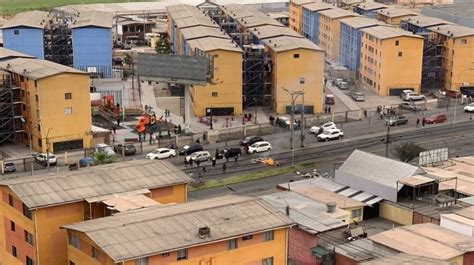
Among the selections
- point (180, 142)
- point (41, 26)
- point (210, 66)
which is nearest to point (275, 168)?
point (180, 142)

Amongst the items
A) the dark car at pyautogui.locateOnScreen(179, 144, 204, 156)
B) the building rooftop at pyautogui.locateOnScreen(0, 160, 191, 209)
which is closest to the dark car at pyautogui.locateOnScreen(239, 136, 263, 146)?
the dark car at pyautogui.locateOnScreen(179, 144, 204, 156)

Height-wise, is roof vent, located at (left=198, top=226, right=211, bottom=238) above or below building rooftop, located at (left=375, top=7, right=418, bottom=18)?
below

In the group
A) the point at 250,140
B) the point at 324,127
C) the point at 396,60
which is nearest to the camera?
the point at 250,140

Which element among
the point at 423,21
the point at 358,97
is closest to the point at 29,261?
the point at 358,97

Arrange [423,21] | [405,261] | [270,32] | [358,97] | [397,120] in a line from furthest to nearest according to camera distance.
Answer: [423,21] → [270,32] → [358,97] → [397,120] → [405,261]

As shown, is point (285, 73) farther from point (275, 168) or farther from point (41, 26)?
point (41, 26)

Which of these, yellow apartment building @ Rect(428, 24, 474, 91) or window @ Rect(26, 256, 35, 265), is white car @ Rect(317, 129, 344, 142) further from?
window @ Rect(26, 256, 35, 265)

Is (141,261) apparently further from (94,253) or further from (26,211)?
(26,211)
